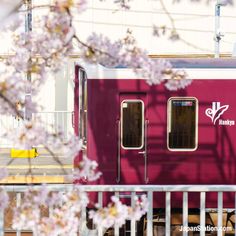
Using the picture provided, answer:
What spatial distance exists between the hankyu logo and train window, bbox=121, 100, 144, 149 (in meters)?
0.87

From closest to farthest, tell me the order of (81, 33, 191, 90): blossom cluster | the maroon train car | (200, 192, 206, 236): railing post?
(81, 33, 191, 90): blossom cluster, (200, 192, 206, 236): railing post, the maroon train car

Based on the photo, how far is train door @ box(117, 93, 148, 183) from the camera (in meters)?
6.90

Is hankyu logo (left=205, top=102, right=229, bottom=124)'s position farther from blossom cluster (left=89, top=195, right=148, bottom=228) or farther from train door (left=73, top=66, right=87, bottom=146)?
blossom cluster (left=89, top=195, right=148, bottom=228)

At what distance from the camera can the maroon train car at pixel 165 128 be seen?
6879 mm

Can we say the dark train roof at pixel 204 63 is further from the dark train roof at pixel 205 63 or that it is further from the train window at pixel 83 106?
the train window at pixel 83 106

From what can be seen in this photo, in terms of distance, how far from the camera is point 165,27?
3184mm

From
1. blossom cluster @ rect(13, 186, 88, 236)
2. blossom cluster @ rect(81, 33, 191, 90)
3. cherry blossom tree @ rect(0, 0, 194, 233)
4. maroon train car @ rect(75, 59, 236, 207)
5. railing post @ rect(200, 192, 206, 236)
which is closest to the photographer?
cherry blossom tree @ rect(0, 0, 194, 233)

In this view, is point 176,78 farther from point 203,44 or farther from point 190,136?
point 203,44

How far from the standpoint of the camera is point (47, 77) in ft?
10.1

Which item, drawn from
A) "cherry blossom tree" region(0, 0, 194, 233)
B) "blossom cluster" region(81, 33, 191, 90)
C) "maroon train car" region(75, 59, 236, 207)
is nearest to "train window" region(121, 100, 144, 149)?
"maroon train car" region(75, 59, 236, 207)

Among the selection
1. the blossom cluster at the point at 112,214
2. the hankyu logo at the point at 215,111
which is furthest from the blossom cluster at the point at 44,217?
the hankyu logo at the point at 215,111

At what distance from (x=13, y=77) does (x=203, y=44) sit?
15.7m

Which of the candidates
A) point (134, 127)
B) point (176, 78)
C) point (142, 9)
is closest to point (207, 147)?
point (134, 127)

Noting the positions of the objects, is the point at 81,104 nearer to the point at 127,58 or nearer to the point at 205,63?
the point at 205,63
